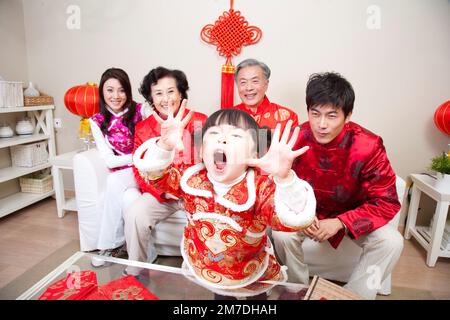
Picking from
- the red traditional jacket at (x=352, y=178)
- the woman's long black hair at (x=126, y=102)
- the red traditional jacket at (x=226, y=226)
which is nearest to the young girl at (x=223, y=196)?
the red traditional jacket at (x=226, y=226)

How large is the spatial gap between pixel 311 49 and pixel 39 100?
84.5 inches

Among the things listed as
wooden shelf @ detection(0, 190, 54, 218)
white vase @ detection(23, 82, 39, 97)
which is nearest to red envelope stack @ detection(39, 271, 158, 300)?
wooden shelf @ detection(0, 190, 54, 218)

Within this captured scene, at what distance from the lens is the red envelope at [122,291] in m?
0.98

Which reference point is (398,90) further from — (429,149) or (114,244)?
(114,244)

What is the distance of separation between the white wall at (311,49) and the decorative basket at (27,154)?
80 centimetres

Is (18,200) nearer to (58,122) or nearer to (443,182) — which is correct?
(58,122)

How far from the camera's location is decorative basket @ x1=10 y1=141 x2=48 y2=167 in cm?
242

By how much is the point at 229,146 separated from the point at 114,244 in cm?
117

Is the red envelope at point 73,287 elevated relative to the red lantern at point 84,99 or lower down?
lower down

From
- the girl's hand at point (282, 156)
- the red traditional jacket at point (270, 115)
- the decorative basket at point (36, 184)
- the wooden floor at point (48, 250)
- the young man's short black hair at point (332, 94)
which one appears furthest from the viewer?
the decorative basket at point (36, 184)

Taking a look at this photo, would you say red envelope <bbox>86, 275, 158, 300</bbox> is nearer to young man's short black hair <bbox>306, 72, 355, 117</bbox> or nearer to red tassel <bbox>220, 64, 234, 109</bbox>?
young man's short black hair <bbox>306, 72, 355, 117</bbox>

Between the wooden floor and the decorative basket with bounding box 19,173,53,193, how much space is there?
0.17 metres

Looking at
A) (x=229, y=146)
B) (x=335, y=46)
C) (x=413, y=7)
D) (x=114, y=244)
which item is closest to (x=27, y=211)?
(x=114, y=244)

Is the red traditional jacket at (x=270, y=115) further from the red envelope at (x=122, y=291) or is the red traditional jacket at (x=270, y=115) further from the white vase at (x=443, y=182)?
the red envelope at (x=122, y=291)
